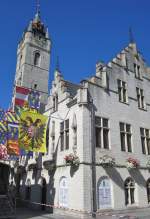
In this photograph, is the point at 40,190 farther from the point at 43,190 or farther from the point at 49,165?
the point at 49,165

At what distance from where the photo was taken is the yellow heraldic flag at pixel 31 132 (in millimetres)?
17953

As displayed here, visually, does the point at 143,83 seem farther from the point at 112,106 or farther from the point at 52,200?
the point at 52,200

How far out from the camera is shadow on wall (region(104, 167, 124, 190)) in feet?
60.6

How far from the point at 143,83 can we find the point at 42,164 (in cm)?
1326

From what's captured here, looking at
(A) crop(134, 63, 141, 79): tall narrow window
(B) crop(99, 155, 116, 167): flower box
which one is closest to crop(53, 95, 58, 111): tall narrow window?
(B) crop(99, 155, 116, 167): flower box

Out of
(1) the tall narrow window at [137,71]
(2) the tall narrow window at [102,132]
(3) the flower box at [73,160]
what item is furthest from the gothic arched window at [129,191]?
(1) the tall narrow window at [137,71]

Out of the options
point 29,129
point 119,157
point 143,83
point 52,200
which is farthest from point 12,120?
point 143,83

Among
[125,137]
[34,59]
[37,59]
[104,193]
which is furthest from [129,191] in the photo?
[37,59]

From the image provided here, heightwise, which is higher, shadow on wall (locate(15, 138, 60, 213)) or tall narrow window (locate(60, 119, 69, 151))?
tall narrow window (locate(60, 119, 69, 151))

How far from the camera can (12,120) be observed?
21.2 meters

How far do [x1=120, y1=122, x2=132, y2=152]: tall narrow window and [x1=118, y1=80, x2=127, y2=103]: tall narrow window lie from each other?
248 centimetres

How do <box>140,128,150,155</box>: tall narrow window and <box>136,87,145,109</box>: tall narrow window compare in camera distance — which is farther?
<box>136,87,145,109</box>: tall narrow window

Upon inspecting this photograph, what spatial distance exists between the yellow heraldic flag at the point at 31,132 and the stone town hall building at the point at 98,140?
1.86 meters

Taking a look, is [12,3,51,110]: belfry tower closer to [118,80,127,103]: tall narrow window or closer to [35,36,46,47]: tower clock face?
[35,36,46,47]: tower clock face
